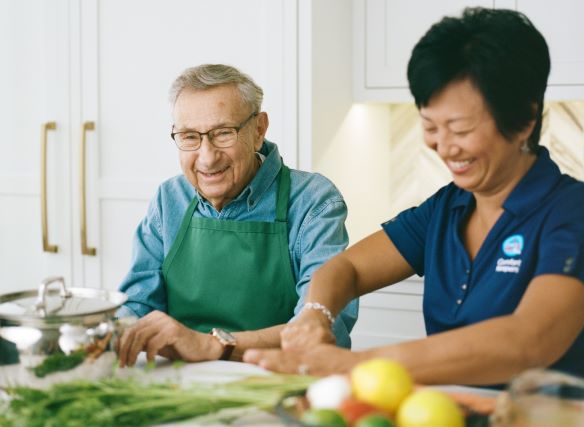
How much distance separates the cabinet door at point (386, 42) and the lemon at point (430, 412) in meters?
1.99

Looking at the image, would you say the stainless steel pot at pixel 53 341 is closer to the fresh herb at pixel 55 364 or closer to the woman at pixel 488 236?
the fresh herb at pixel 55 364

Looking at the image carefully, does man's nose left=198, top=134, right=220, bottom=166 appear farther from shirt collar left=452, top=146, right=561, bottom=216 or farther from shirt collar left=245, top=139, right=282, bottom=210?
shirt collar left=452, top=146, right=561, bottom=216

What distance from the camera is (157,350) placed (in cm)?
160

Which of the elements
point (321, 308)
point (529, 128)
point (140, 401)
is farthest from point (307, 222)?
point (140, 401)

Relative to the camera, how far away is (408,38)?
293cm

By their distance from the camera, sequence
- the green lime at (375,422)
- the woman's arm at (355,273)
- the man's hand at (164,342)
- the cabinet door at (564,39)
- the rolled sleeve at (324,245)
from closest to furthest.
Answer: the green lime at (375,422) < the man's hand at (164,342) < the woman's arm at (355,273) < the rolled sleeve at (324,245) < the cabinet door at (564,39)

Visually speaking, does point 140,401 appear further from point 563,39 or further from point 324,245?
point 563,39

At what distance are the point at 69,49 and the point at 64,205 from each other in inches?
22.2

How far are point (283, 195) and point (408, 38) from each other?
3.68 feet

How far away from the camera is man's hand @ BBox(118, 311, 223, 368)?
62.2 inches

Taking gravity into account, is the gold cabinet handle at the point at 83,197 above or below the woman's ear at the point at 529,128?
below

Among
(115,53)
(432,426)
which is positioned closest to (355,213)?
(115,53)

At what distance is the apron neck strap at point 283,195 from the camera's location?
2025 millimetres

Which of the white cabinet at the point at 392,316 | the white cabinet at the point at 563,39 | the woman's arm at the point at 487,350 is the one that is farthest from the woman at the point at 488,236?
the white cabinet at the point at 563,39
